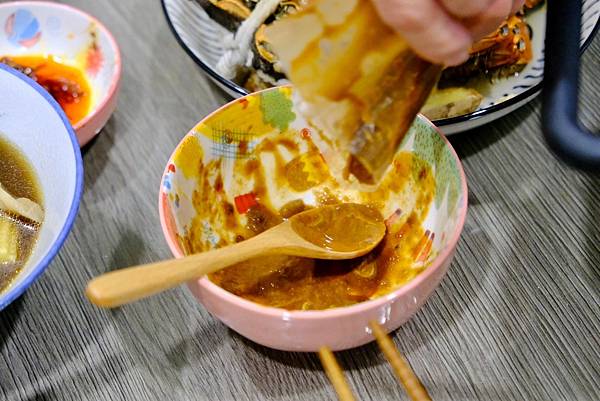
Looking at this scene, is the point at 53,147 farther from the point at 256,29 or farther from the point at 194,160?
the point at 256,29

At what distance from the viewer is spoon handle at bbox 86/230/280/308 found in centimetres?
58

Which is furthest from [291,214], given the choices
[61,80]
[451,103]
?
[61,80]

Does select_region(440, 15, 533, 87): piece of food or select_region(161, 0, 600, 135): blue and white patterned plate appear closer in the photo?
select_region(161, 0, 600, 135): blue and white patterned plate

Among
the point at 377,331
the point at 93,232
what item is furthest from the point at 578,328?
the point at 93,232

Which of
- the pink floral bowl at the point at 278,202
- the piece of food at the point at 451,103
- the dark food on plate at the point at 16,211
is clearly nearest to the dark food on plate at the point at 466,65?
the piece of food at the point at 451,103

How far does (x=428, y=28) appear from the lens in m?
0.59

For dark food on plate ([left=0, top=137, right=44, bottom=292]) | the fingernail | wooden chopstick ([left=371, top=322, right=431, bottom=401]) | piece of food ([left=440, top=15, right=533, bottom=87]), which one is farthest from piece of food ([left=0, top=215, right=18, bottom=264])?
piece of food ([left=440, top=15, right=533, bottom=87])

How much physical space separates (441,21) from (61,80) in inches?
33.2

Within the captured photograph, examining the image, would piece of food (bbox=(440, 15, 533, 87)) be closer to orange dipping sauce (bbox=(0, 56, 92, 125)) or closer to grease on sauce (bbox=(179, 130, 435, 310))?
grease on sauce (bbox=(179, 130, 435, 310))

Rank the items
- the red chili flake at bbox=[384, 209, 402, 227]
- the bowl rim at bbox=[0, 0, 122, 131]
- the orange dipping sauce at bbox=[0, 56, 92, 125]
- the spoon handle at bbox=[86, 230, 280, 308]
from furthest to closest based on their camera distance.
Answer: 1. the orange dipping sauce at bbox=[0, 56, 92, 125]
2. the bowl rim at bbox=[0, 0, 122, 131]
3. the red chili flake at bbox=[384, 209, 402, 227]
4. the spoon handle at bbox=[86, 230, 280, 308]

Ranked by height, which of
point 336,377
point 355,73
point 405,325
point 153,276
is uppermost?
point 355,73

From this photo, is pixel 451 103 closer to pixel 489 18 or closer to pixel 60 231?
pixel 489 18

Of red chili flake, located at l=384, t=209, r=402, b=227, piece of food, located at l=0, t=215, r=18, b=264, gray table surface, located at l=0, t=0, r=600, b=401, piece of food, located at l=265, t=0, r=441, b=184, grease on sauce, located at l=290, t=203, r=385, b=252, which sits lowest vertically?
gray table surface, located at l=0, t=0, r=600, b=401

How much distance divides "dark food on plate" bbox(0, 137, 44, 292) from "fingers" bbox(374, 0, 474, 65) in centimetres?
53
